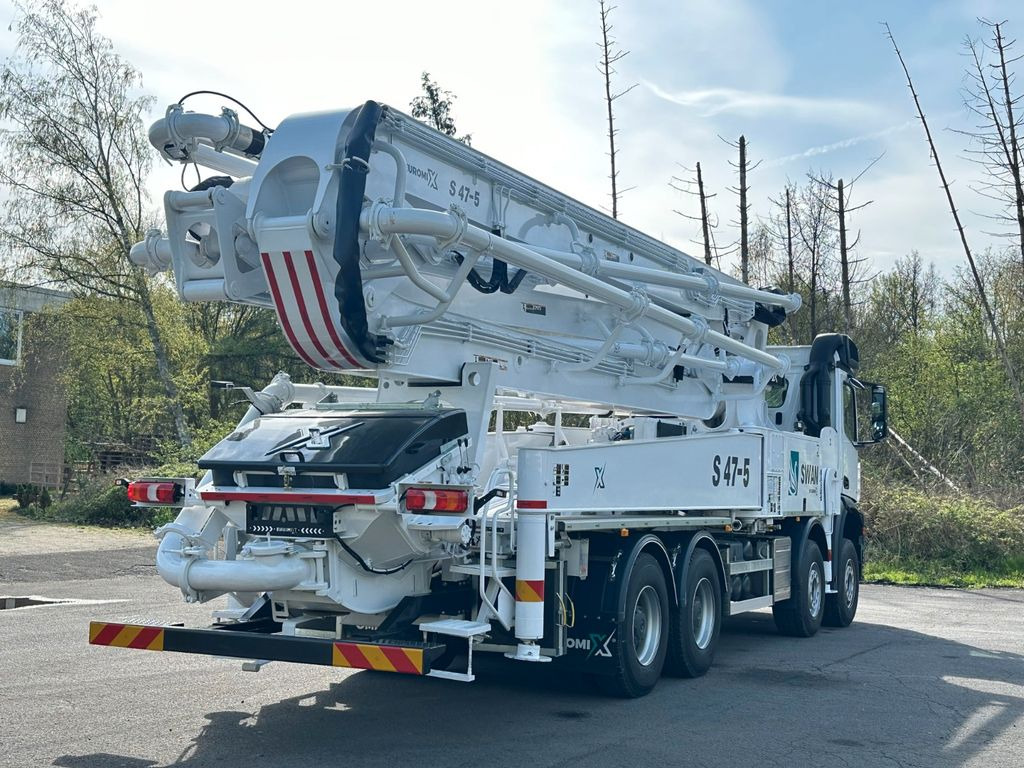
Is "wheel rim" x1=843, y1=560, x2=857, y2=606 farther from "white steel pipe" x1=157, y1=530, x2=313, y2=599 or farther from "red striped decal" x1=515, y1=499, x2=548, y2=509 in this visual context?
"white steel pipe" x1=157, y1=530, x2=313, y2=599

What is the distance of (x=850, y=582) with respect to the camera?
43.4ft

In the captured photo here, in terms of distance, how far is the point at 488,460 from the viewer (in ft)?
31.8

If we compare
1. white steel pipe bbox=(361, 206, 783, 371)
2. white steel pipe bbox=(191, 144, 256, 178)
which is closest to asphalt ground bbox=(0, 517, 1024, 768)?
white steel pipe bbox=(361, 206, 783, 371)

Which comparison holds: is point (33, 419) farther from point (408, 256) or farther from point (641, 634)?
point (408, 256)

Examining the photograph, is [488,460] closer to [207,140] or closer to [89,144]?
[207,140]

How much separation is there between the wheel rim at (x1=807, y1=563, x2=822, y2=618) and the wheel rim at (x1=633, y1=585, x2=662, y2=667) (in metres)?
3.95

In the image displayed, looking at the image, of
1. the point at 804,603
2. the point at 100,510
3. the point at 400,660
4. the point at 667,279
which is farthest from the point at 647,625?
the point at 100,510

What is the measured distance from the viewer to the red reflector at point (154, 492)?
7.75 m

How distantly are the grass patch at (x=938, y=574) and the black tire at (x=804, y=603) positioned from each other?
21.5 ft

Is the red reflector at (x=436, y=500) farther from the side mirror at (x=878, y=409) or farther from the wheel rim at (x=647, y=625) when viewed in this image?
the side mirror at (x=878, y=409)

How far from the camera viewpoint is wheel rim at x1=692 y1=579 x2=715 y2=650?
9.42 m

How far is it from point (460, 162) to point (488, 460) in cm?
292

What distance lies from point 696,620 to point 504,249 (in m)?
3.89

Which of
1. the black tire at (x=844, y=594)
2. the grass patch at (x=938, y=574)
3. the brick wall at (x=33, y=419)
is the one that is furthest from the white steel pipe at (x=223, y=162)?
the brick wall at (x=33, y=419)
